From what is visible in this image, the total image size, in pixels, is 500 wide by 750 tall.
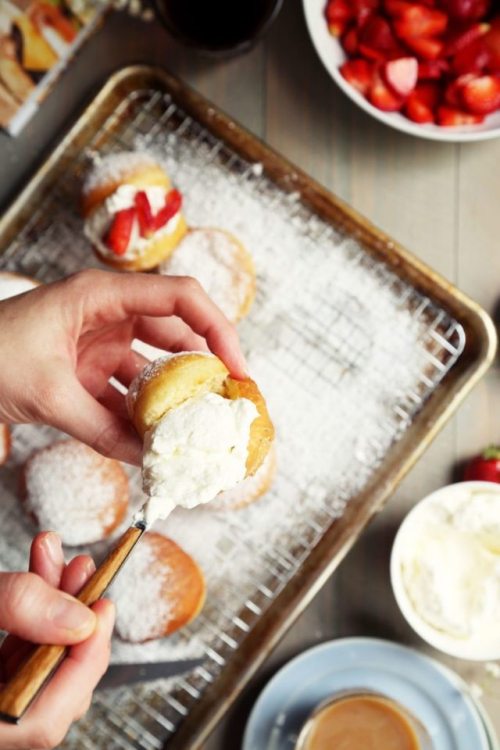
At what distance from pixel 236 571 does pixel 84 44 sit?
3.43ft

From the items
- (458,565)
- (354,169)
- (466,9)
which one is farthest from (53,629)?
(466,9)

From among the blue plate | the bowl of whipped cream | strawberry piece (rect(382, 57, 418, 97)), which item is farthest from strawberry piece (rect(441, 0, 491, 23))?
the blue plate

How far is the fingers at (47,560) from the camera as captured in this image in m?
1.15

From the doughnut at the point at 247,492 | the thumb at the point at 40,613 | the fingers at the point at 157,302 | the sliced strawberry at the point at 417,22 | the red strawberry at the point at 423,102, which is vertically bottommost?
the thumb at the point at 40,613

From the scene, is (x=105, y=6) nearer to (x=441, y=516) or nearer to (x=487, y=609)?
(x=441, y=516)

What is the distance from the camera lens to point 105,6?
1.68 meters

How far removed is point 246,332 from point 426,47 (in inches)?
24.1

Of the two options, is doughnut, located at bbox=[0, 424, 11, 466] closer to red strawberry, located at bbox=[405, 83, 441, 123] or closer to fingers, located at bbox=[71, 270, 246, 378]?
fingers, located at bbox=[71, 270, 246, 378]

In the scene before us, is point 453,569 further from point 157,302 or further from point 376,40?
point 376,40

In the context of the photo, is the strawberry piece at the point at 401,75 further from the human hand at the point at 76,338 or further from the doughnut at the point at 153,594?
the doughnut at the point at 153,594

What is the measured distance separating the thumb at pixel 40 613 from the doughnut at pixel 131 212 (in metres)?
0.62

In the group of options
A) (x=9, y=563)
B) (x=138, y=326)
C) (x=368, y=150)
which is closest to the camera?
(x=138, y=326)

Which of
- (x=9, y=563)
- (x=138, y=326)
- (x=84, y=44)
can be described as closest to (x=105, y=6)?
(x=84, y=44)

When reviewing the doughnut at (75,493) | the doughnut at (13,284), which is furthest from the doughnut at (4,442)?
the doughnut at (13,284)
